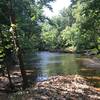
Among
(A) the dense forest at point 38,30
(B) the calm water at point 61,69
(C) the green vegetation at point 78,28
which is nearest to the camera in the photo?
(A) the dense forest at point 38,30

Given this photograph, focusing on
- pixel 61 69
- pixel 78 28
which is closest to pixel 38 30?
pixel 78 28

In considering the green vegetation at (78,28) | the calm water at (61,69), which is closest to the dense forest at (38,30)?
the green vegetation at (78,28)

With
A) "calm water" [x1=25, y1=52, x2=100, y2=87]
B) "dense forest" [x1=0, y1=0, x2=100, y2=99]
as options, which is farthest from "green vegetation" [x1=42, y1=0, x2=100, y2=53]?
"calm water" [x1=25, y1=52, x2=100, y2=87]

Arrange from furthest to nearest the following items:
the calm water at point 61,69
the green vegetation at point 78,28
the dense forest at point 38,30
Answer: the green vegetation at point 78,28, the calm water at point 61,69, the dense forest at point 38,30

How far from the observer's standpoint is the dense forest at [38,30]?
21.6 metres

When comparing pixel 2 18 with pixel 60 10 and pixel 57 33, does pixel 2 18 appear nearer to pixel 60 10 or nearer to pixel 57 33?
pixel 57 33

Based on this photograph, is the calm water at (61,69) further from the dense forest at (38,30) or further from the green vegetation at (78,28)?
the green vegetation at (78,28)

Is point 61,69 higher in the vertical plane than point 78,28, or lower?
lower

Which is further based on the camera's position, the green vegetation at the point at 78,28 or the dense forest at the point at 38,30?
the green vegetation at the point at 78,28

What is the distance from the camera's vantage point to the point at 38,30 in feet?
193

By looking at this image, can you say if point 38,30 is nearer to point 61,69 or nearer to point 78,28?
point 78,28

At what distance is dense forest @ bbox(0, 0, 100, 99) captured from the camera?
70.8ft

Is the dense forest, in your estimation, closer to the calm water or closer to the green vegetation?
the green vegetation

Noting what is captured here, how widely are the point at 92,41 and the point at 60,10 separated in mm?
63896
